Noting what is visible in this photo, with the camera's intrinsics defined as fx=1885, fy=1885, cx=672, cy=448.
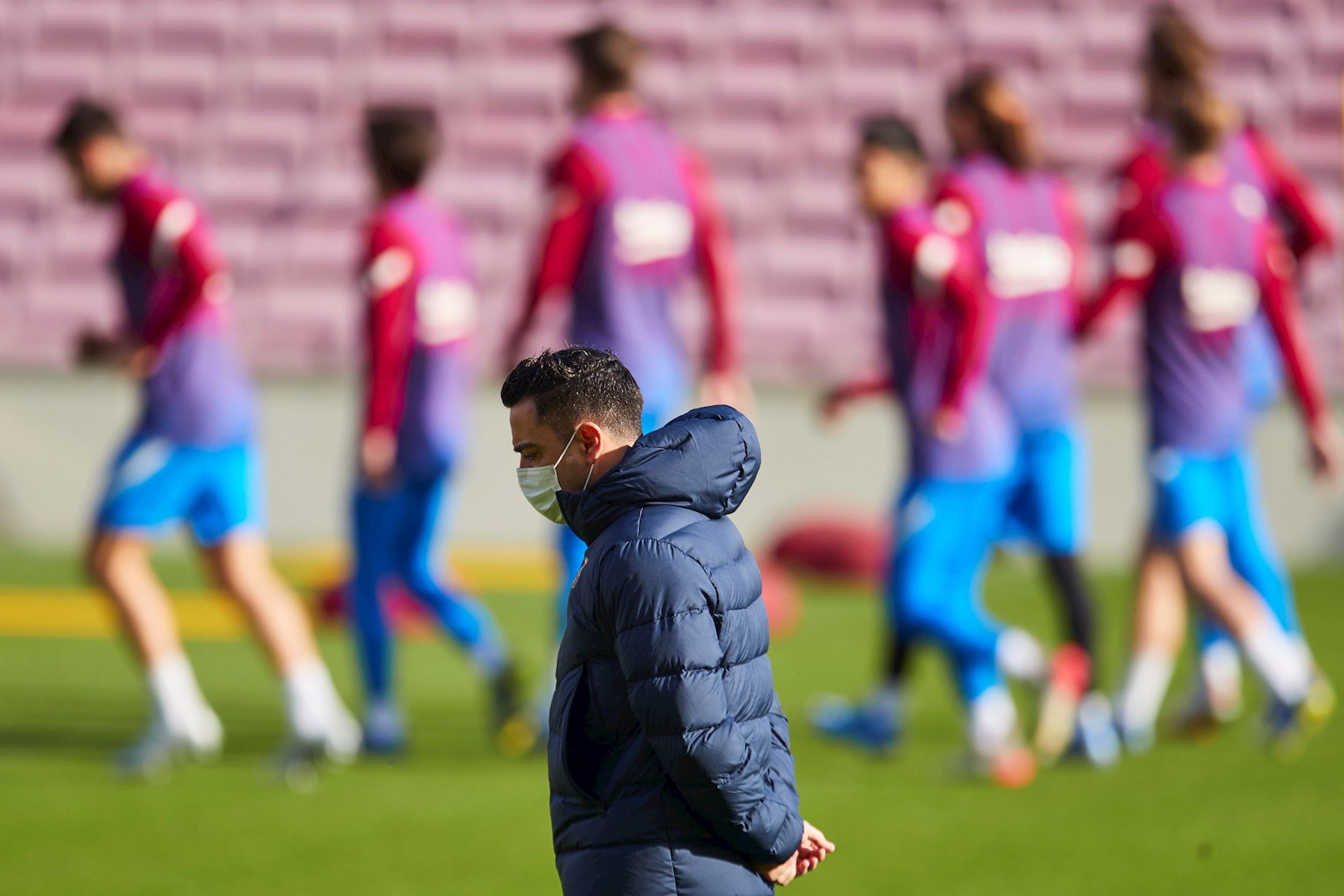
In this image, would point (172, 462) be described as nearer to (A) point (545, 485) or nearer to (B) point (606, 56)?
(B) point (606, 56)

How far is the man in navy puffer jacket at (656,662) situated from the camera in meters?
2.63

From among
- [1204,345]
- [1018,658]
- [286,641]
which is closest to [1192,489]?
[1204,345]

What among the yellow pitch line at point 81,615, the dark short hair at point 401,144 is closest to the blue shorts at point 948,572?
the dark short hair at point 401,144

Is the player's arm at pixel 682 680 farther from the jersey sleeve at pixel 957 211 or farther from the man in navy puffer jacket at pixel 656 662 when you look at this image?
the jersey sleeve at pixel 957 211

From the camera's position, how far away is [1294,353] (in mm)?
6551

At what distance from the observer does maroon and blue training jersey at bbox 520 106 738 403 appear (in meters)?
6.49

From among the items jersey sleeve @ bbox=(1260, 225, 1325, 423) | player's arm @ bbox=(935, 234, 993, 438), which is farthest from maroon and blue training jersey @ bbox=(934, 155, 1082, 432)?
jersey sleeve @ bbox=(1260, 225, 1325, 423)

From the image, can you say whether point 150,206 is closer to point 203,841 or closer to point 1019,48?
point 203,841

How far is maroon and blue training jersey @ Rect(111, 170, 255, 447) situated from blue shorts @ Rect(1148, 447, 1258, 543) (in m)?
3.15

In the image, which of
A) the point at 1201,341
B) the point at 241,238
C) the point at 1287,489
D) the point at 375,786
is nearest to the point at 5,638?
the point at 375,786

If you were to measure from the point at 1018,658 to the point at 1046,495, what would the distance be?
90 cm

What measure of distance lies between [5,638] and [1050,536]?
4995mm

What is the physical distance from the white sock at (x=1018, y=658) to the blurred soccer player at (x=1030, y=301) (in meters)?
0.35

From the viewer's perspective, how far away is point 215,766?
635 cm
